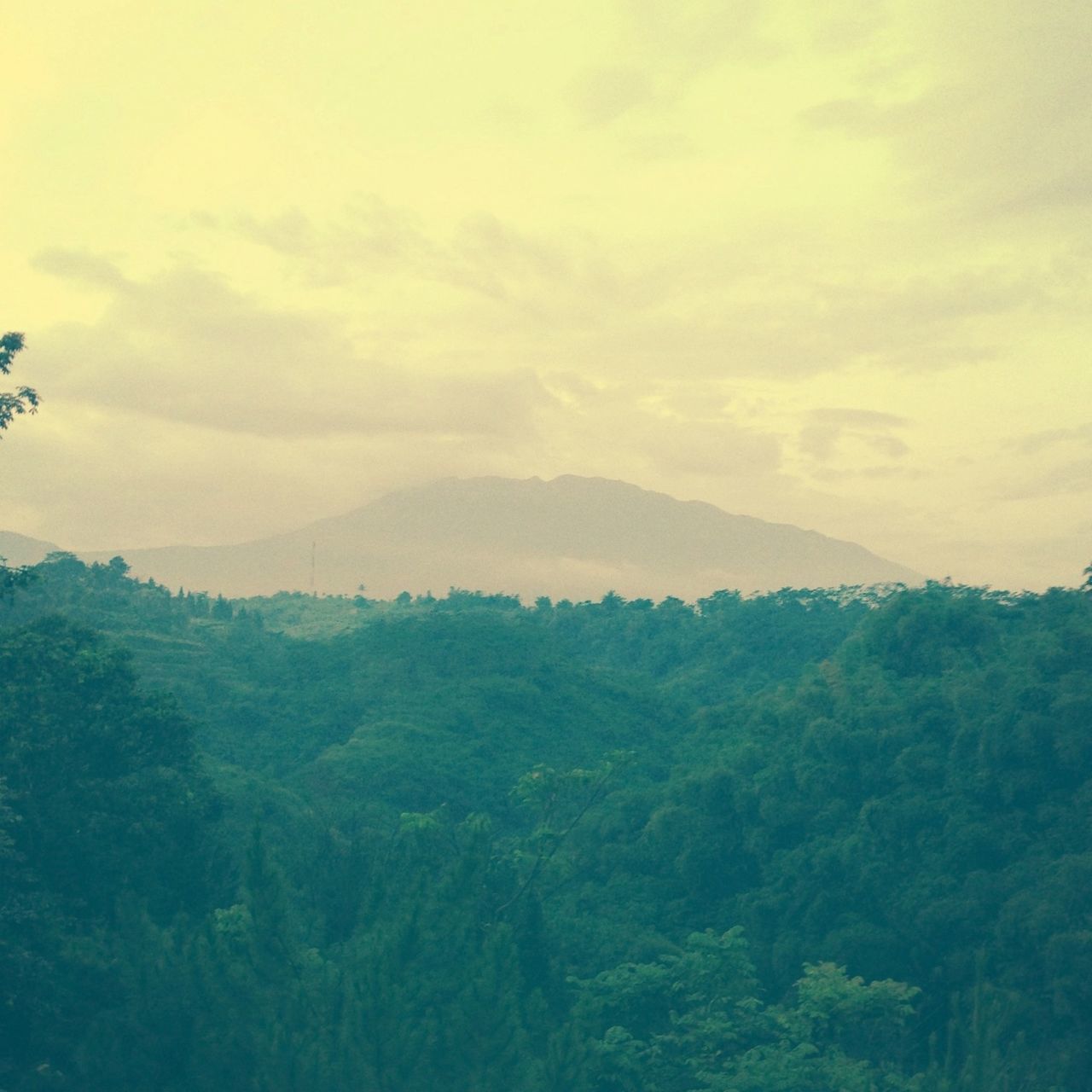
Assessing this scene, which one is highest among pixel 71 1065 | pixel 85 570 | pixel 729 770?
pixel 85 570

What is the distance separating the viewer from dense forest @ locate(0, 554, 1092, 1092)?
18.4m

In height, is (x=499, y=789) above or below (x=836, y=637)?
below

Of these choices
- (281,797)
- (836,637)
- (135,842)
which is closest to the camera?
(135,842)

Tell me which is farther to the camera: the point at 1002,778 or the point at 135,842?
the point at 1002,778

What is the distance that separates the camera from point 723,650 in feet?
269

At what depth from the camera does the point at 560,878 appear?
38781 mm

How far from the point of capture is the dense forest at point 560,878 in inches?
723

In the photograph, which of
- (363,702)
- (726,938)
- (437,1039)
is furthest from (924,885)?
(363,702)

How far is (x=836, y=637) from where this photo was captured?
3073 inches

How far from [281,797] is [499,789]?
14.4m

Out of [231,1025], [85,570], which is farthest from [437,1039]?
[85,570]

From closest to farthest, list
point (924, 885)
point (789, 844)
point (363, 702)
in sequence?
point (924, 885)
point (789, 844)
point (363, 702)

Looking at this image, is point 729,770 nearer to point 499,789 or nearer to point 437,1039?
point 499,789

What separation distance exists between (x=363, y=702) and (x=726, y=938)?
134ft
